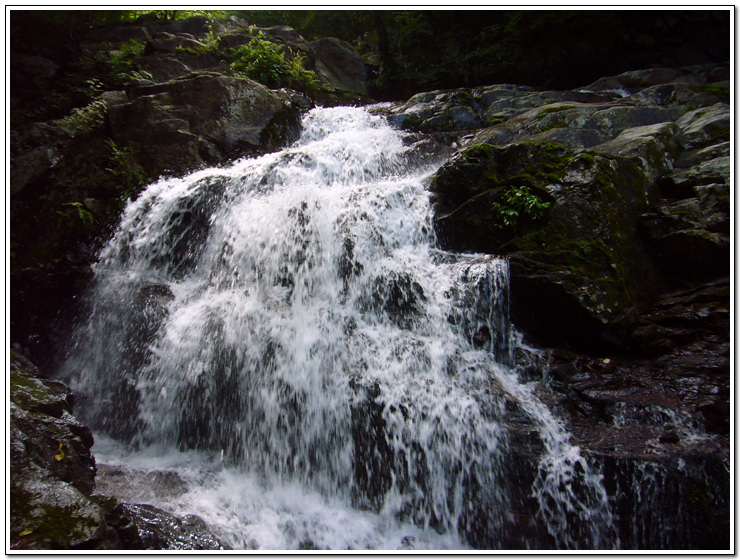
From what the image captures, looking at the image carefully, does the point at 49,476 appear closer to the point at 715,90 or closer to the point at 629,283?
the point at 629,283

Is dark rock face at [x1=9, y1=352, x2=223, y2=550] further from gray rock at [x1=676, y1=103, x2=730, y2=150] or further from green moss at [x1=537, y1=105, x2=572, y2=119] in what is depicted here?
green moss at [x1=537, y1=105, x2=572, y2=119]

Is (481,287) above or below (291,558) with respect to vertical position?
above

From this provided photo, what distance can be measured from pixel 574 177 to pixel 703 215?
60.6 inches

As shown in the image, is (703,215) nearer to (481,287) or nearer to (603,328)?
(603,328)

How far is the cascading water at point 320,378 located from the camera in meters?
3.55

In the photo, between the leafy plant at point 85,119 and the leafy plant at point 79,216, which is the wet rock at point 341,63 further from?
the leafy plant at point 79,216

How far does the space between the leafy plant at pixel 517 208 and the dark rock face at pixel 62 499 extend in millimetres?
4894

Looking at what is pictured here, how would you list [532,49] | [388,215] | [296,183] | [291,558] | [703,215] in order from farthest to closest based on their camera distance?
[532,49] < [296,183] < [388,215] < [703,215] < [291,558]

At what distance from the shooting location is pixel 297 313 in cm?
494

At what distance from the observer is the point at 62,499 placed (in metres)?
2.55

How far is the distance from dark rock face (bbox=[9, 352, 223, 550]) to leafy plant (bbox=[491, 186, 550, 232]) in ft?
16.1

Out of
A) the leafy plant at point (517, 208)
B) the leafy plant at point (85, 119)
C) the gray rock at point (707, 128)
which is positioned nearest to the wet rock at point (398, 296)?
the leafy plant at point (517, 208)

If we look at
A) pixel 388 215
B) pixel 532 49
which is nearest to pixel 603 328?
pixel 388 215

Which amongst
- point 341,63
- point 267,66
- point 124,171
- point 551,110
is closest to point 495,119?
point 551,110
